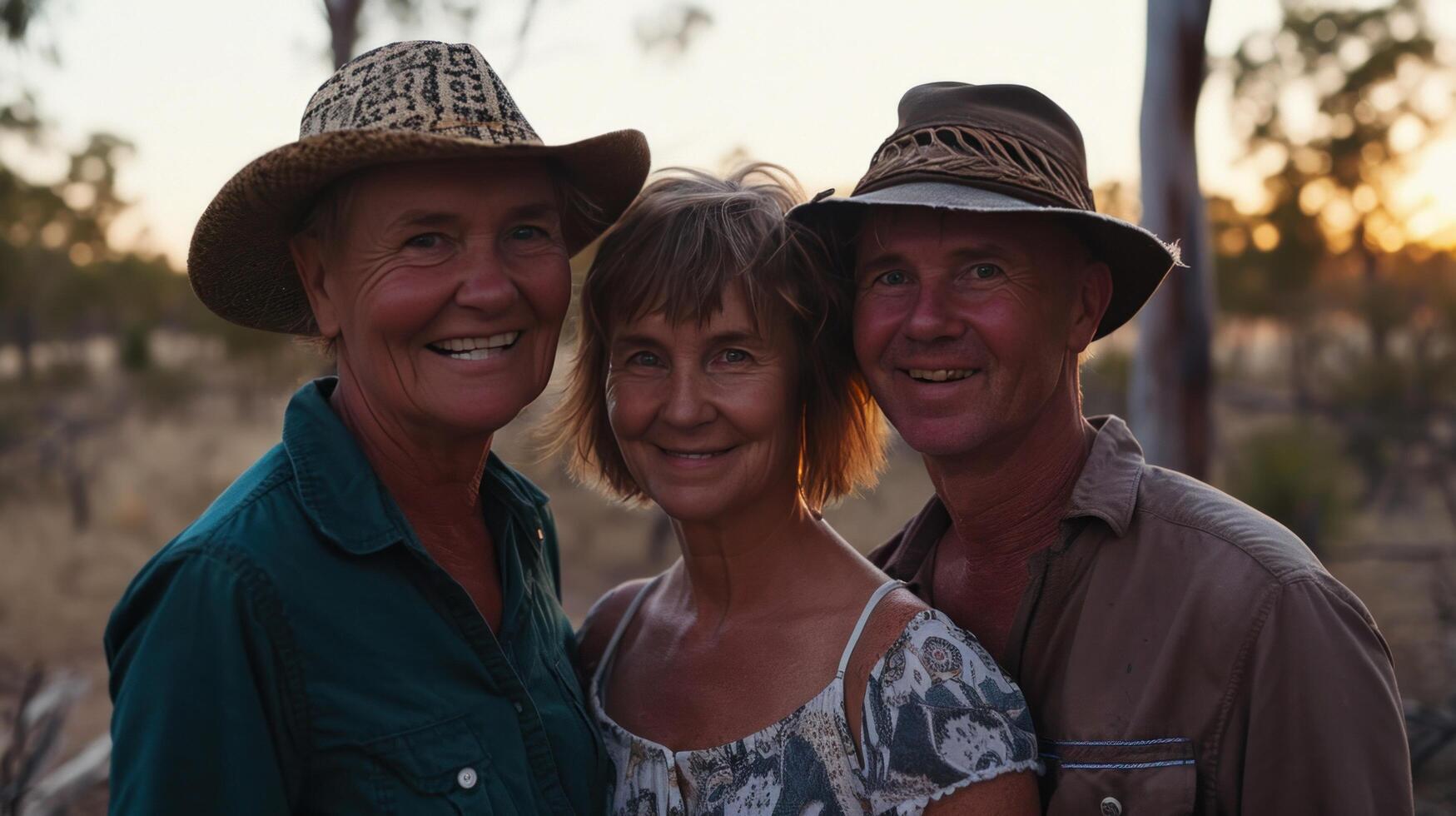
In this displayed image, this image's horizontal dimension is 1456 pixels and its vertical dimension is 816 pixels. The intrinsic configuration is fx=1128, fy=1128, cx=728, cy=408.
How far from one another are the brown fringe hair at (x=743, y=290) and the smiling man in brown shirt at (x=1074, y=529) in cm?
10

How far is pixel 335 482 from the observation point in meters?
2.17

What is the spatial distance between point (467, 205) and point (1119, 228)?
1.39 meters

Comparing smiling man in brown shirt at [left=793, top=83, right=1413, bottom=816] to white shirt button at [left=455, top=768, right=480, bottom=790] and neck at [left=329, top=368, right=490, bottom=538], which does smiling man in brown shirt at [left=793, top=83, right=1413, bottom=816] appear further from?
white shirt button at [left=455, top=768, right=480, bottom=790]

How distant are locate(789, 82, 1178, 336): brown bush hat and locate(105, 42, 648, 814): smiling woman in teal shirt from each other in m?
0.57

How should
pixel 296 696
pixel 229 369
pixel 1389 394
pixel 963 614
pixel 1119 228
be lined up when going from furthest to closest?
pixel 229 369 → pixel 1389 394 → pixel 963 614 → pixel 1119 228 → pixel 296 696

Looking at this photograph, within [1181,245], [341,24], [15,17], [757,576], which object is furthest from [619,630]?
[15,17]

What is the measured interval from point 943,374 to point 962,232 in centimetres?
32

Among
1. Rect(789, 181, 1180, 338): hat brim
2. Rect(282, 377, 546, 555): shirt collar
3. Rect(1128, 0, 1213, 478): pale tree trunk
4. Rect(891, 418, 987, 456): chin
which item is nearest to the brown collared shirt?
Rect(891, 418, 987, 456): chin

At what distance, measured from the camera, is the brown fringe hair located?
2.46 m

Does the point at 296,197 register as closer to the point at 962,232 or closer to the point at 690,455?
the point at 690,455

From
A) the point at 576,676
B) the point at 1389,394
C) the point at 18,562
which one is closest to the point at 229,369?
the point at 18,562

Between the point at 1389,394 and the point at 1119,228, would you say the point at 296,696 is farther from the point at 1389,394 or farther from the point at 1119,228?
the point at 1389,394

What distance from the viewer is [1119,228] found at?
2455 millimetres

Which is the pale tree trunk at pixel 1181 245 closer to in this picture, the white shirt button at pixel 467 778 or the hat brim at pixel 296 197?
the hat brim at pixel 296 197
